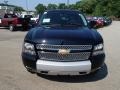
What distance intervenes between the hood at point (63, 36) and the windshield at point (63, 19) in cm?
82

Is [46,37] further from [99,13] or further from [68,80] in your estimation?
[99,13]

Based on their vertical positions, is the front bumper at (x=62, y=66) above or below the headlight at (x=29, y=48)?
below

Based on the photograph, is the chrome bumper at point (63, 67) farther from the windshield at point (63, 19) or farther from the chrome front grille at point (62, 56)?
the windshield at point (63, 19)

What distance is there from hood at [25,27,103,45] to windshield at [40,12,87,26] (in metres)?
0.82

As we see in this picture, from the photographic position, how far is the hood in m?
6.82

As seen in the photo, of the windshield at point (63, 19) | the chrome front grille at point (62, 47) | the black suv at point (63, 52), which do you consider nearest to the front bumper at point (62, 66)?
the black suv at point (63, 52)

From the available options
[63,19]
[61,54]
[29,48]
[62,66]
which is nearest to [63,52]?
[61,54]

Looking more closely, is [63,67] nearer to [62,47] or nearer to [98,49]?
[62,47]

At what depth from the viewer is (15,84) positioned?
686 centimetres

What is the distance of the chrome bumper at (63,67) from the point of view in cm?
662

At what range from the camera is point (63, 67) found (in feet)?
21.7

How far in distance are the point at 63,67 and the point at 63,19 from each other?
2.26m

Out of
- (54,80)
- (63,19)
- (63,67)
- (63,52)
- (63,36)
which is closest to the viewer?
(63,67)

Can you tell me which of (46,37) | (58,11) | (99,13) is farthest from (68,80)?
(99,13)
